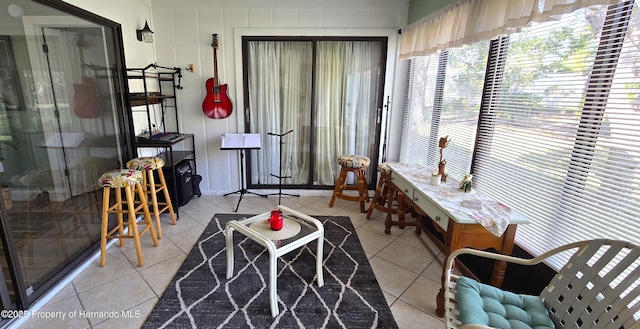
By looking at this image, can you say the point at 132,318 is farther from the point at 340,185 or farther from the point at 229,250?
the point at 340,185

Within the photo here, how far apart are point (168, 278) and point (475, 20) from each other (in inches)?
114

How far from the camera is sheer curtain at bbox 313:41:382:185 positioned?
11.8 ft

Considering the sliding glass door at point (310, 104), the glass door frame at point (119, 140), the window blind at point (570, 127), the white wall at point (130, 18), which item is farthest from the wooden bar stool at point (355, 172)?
the white wall at point (130, 18)

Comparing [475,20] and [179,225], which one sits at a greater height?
[475,20]

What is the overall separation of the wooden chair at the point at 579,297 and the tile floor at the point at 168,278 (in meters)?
0.51

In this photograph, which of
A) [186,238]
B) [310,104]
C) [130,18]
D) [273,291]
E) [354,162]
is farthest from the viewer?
[310,104]

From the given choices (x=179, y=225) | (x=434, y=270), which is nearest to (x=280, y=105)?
(x=179, y=225)

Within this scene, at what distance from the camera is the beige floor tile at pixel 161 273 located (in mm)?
2018

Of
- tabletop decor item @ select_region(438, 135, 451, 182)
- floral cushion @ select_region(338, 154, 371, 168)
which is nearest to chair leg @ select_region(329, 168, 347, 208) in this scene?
floral cushion @ select_region(338, 154, 371, 168)

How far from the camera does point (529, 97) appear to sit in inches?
71.5

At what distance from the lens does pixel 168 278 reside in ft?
6.91

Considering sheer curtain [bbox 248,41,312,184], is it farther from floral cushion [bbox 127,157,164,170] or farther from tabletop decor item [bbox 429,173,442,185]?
tabletop decor item [bbox 429,173,442,185]

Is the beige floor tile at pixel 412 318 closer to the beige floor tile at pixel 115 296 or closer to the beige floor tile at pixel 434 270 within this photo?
the beige floor tile at pixel 434 270

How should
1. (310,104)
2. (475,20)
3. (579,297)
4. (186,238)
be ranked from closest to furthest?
(579,297) < (475,20) < (186,238) < (310,104)
